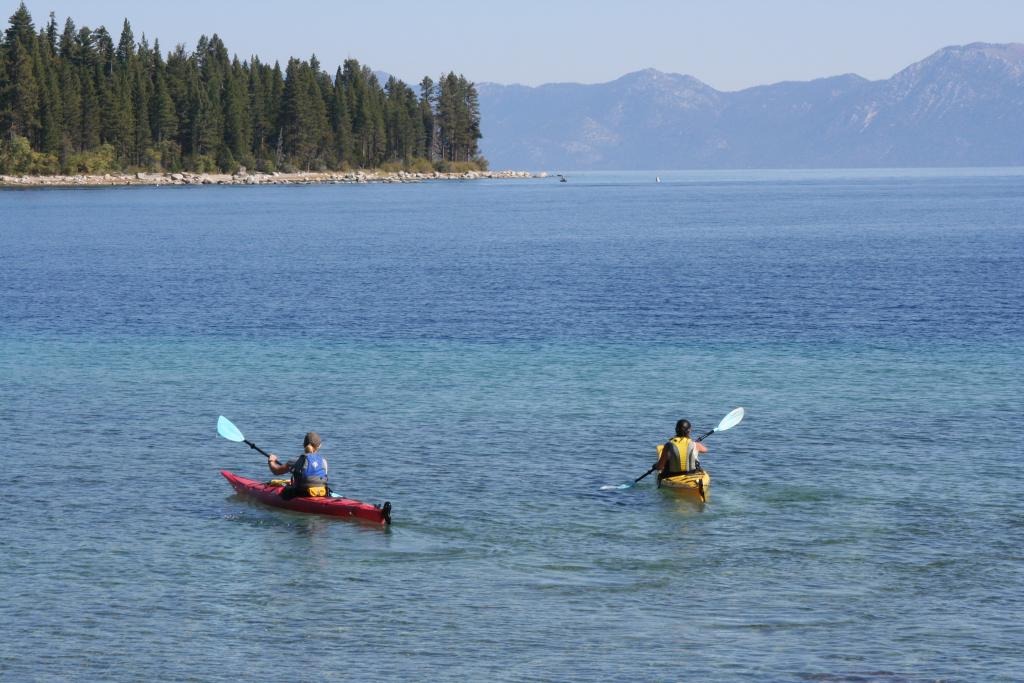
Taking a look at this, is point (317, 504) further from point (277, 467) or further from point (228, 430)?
point (228, 430)

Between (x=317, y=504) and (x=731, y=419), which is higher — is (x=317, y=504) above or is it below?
below

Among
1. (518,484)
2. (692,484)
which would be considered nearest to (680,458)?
(692,484)

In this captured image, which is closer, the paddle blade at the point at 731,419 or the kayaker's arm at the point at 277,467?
the kayaker's arm at the point at 277,467

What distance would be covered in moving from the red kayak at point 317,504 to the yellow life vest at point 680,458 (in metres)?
6.68

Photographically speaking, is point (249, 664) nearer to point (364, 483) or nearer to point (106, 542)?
point (106, 542)

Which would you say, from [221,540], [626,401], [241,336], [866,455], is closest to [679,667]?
[221,540]

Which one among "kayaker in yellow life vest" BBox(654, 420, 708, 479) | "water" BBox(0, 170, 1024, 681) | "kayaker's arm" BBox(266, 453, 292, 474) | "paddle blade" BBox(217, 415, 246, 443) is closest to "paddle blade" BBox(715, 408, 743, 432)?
"water" BBox(0, 170, 1024, 681)

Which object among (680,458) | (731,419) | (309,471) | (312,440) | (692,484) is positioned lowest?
(692,484)

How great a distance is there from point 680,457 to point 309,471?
27.1 ft

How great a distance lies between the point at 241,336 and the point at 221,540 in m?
31.3

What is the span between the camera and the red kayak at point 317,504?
96.7 feet

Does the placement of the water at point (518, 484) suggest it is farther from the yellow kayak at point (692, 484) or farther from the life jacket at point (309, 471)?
the life jacket at point (309, 471)

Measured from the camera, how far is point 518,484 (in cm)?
3294

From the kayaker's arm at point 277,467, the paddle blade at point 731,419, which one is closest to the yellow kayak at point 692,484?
the paddle blade at point 731,419
